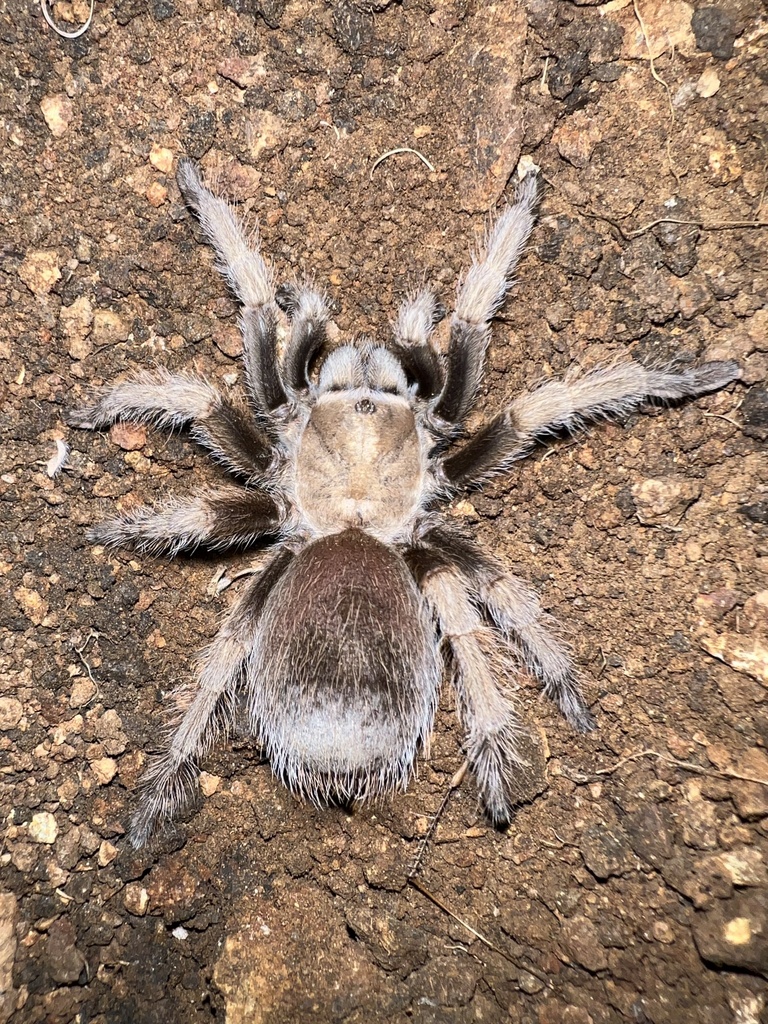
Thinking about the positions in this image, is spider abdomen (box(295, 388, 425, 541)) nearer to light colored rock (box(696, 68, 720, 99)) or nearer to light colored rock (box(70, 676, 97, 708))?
light colored rock (box(70, 676, 97, 708))

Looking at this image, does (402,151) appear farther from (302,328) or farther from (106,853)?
(106,853)

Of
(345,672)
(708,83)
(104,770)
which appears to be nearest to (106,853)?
(104,770)

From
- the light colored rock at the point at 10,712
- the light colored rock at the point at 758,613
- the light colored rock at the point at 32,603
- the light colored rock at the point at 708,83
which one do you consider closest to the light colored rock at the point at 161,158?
the light colored rock at the point at 32,603

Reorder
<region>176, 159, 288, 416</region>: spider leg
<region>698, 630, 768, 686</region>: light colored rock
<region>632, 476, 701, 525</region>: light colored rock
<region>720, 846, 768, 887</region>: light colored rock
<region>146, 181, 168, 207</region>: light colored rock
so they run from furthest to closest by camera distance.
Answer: <region>146, 181, 168, 207</region>: light colored rock, <region>176, 159, 288, 416</region>: spider leg, <region>632, 476, 701, 525</region>: light colored rock, <region>698, 630, 768, 686</region>: light colored rock, <region>720, 846, 768, 887</region>: light colored rock

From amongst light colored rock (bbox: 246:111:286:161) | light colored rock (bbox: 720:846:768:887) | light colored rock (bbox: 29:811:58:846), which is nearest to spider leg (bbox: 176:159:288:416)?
light colored rock (bbox: 246:111:286:161)

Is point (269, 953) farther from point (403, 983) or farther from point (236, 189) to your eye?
point (236, 189)
